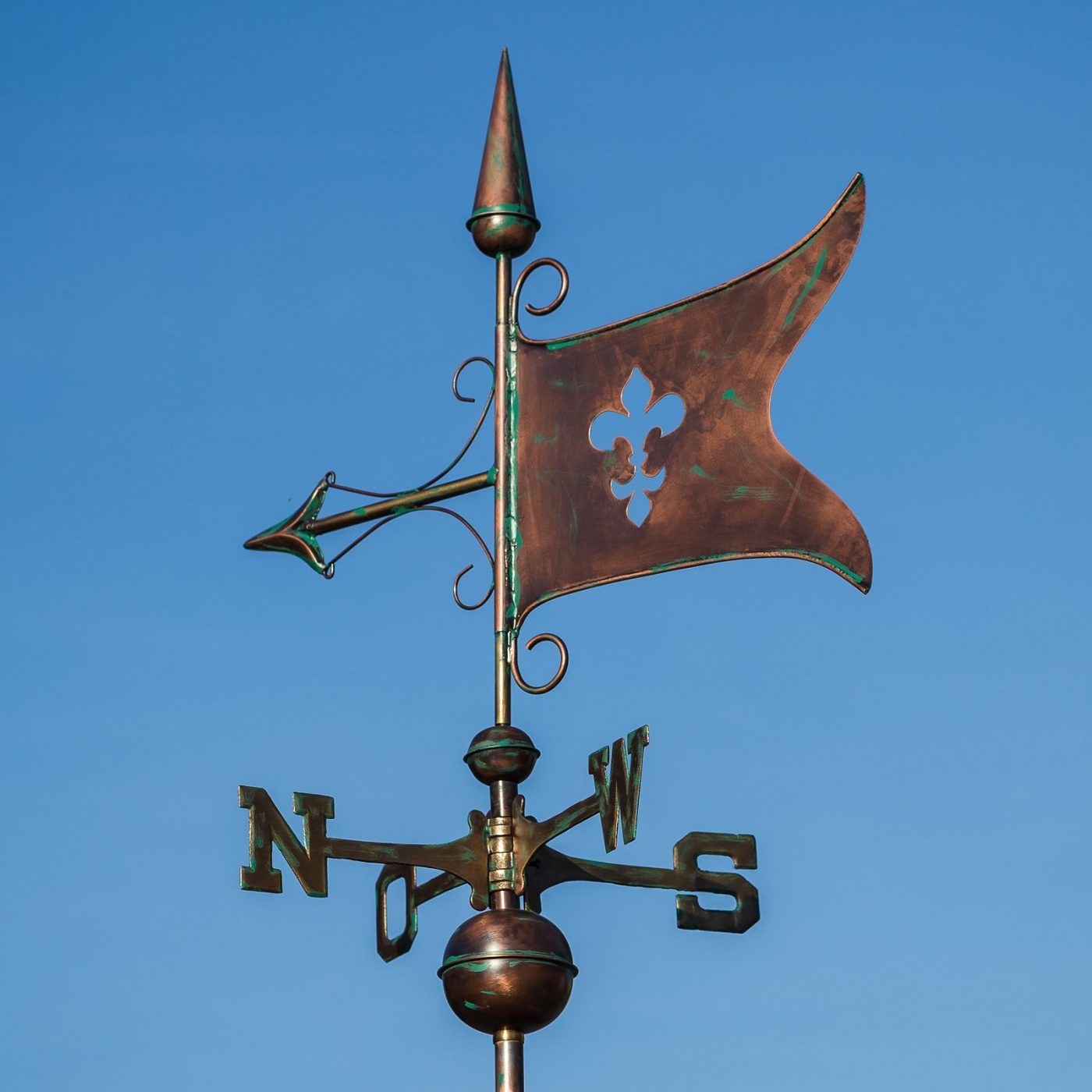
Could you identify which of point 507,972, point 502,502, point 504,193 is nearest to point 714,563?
point 502,502

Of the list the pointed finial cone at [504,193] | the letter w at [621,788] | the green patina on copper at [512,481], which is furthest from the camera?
the pointed finial cone at [504,193]

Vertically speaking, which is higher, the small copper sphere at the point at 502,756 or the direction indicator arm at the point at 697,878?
the small copper sphere at the point at 502,756

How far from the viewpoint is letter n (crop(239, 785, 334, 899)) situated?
3.97 meters

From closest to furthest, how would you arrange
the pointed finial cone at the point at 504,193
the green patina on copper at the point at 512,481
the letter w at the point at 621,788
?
the letter w at the point at 621,788, the green patina on copper at the point at 512,481, the pointed finial cone at the point at 504,193

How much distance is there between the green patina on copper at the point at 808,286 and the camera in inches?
162

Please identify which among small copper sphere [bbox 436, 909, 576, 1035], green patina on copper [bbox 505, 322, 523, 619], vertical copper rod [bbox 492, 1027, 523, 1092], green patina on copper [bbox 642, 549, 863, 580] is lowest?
vertical copper rod [bbox 492, 1027, 523, 1092]

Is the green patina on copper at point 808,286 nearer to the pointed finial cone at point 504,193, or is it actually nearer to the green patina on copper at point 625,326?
the green patina on copper at point 625,326

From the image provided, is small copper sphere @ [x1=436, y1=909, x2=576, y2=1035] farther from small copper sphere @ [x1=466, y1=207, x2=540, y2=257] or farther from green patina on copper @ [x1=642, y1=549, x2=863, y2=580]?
small copper sphere @ [x1=466, y1=207, x2=540, y2=257]

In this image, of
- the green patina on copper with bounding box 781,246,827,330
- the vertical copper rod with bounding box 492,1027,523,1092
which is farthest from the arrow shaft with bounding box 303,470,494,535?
the vertical copper rod with bounding box 492,1027,523,1092

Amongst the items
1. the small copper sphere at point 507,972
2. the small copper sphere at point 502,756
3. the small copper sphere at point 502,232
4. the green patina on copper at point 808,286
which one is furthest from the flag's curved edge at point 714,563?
the small copper sphere at point 502,232

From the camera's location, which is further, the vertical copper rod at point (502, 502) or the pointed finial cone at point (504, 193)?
the pointed finial cone at point (504, 193)

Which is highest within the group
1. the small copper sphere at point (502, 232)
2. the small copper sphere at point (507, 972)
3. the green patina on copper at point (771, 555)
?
the small copper sphere at point (502, 232)

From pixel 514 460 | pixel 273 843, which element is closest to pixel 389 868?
pixel 273 843

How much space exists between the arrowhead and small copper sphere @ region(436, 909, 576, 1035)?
1.11m
